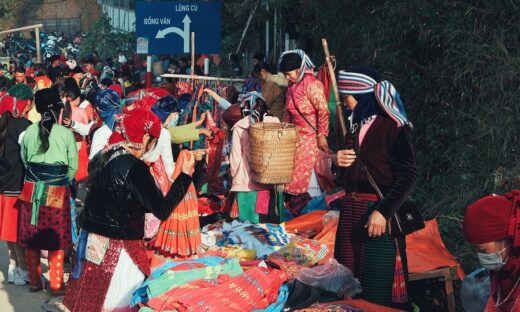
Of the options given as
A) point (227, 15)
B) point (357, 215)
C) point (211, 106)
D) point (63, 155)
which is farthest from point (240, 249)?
point (227, 15)

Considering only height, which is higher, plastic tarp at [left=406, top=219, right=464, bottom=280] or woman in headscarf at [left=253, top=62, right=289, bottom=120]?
woman in headscarf at [left=253, top=62, right=289, bottom=120]

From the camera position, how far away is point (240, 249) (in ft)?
28.2

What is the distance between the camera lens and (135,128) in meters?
6.14

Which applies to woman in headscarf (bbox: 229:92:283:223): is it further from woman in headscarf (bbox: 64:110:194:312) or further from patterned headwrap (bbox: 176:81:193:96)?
patterned headwrap (bbox: 176:81:193:96)

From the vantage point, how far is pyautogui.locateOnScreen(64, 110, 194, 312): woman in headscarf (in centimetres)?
602

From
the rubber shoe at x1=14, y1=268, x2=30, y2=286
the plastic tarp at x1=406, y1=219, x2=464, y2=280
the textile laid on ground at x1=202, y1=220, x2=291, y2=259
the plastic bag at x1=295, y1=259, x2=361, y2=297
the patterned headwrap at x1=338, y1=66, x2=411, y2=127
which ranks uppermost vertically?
the patterned headwrap at x1=338, y1=66, x2=411, y2=127

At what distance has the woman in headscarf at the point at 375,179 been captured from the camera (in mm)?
5863

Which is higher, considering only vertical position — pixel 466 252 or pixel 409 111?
pixel 409 111

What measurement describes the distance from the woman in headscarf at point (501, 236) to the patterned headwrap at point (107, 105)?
24.8 feet

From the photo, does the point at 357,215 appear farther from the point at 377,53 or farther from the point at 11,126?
the point at 377,53

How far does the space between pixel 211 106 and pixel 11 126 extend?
4.35m

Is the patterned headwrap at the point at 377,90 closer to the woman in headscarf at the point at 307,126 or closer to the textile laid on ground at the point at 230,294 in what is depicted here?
the textile laid on ground at the point at 230,294

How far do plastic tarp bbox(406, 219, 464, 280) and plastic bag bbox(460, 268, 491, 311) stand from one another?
2.59 feet

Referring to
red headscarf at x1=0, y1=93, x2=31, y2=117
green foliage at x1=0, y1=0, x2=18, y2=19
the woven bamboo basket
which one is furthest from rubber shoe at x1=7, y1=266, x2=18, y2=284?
green foliage at x1=0, y1=0, x2=18, y2=19
